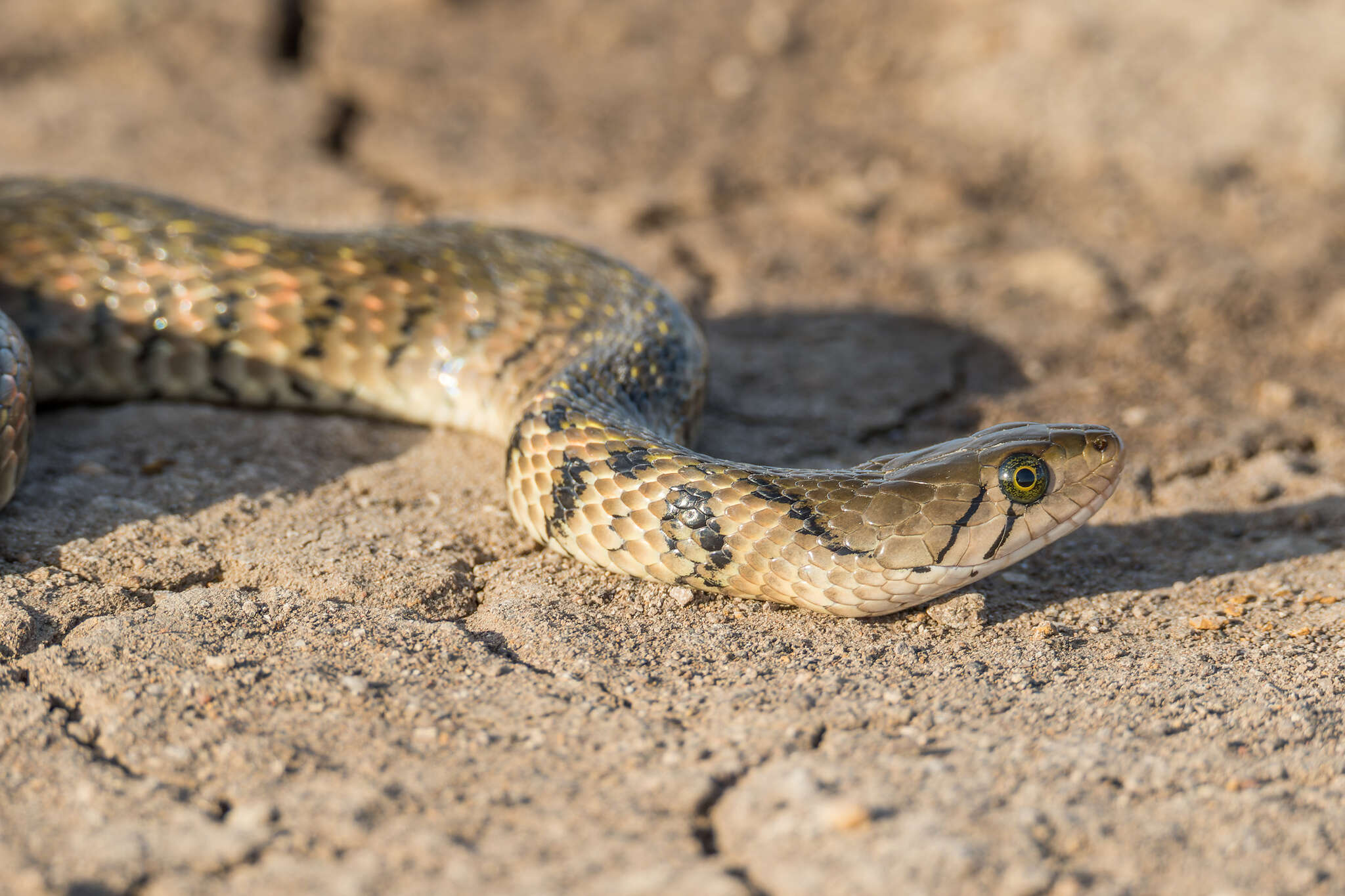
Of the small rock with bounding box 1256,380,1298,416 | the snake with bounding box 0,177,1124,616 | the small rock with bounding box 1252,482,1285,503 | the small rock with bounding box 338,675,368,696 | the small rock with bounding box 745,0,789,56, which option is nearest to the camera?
the small rock with bounding box 338,675,368,696

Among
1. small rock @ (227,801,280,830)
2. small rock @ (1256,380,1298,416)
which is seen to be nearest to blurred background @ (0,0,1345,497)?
small rock @ (1256,380,1298,416)

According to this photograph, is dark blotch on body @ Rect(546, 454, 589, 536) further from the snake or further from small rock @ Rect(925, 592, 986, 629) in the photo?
small rock @ Rect(925, 592, 986, 629)

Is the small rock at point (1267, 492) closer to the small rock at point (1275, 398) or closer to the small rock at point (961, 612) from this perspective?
the small rock at point (1275, 398)

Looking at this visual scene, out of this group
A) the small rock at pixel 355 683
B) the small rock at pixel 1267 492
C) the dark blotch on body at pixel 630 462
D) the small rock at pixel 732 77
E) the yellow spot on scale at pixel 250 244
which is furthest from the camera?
the small rock at pixel 732 77

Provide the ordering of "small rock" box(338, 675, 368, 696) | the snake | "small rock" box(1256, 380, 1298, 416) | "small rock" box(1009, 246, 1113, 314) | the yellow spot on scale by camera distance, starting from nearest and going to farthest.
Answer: "small rock" box(338, 675, 368, 696), the snake, the yellow spot on scale, "small rock" box(1256, 380, 1298, 416), "small rock" box(1009, 246, 1113, 314)

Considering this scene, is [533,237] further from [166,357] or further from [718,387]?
[166,357]

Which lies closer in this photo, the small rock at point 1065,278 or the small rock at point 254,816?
the small rock at point 254,816

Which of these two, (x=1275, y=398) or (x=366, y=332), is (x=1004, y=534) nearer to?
(x=1275, y=398)

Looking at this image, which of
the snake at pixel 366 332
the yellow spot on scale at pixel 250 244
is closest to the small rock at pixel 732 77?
the snake at pixel 366 332
